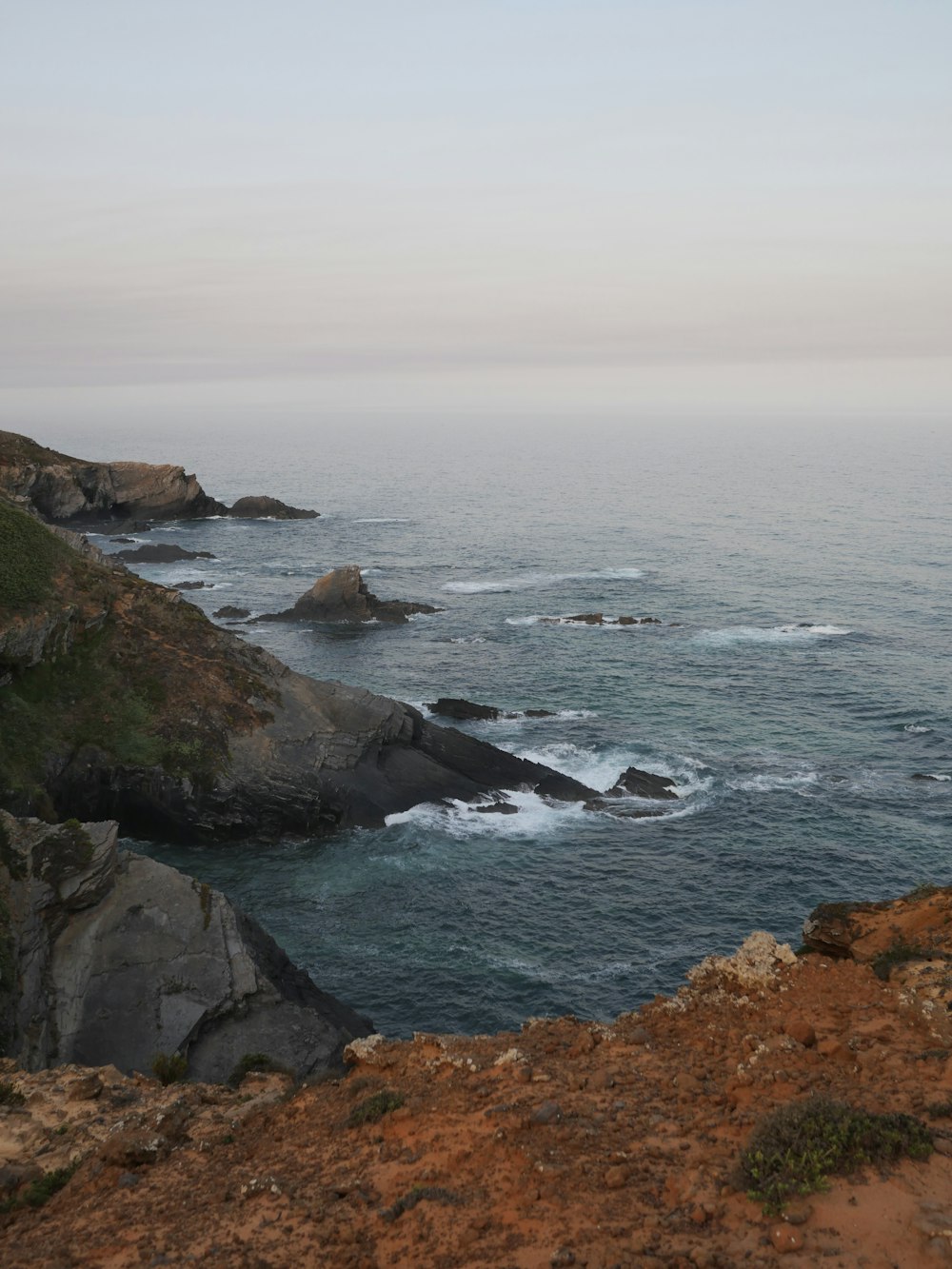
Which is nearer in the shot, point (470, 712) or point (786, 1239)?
point (786, 1239)

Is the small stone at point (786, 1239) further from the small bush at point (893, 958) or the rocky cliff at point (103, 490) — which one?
the rocky cliff at point (103, 490)

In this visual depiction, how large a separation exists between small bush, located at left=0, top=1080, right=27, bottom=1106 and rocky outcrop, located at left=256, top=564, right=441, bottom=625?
71792 millimetres

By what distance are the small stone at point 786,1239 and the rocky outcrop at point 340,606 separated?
81.0m

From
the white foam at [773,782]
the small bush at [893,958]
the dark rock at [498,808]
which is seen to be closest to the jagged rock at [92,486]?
the dark rock at [498,808]

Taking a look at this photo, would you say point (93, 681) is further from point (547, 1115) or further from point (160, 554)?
point (160, 554)

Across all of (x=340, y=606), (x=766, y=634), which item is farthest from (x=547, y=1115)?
(x=340, y=606)

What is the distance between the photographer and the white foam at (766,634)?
84.4m

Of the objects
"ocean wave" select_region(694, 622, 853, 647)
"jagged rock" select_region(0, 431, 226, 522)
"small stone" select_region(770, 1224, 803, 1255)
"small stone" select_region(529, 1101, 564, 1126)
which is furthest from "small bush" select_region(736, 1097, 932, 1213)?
"jagged rock" select_region(0, 431, 226, 522)

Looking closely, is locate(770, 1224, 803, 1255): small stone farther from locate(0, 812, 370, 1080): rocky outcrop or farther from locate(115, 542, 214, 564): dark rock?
locate(115, 542, 214, 564): dark rock

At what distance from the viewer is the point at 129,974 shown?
103ft

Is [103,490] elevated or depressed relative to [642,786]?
elevated

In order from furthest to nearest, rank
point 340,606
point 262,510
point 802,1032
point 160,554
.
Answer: point 262,510
point 160,554
point 340,606
point 802,1032

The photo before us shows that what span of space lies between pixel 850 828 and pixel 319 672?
4292 cm

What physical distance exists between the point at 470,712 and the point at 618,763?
40.0 ft
